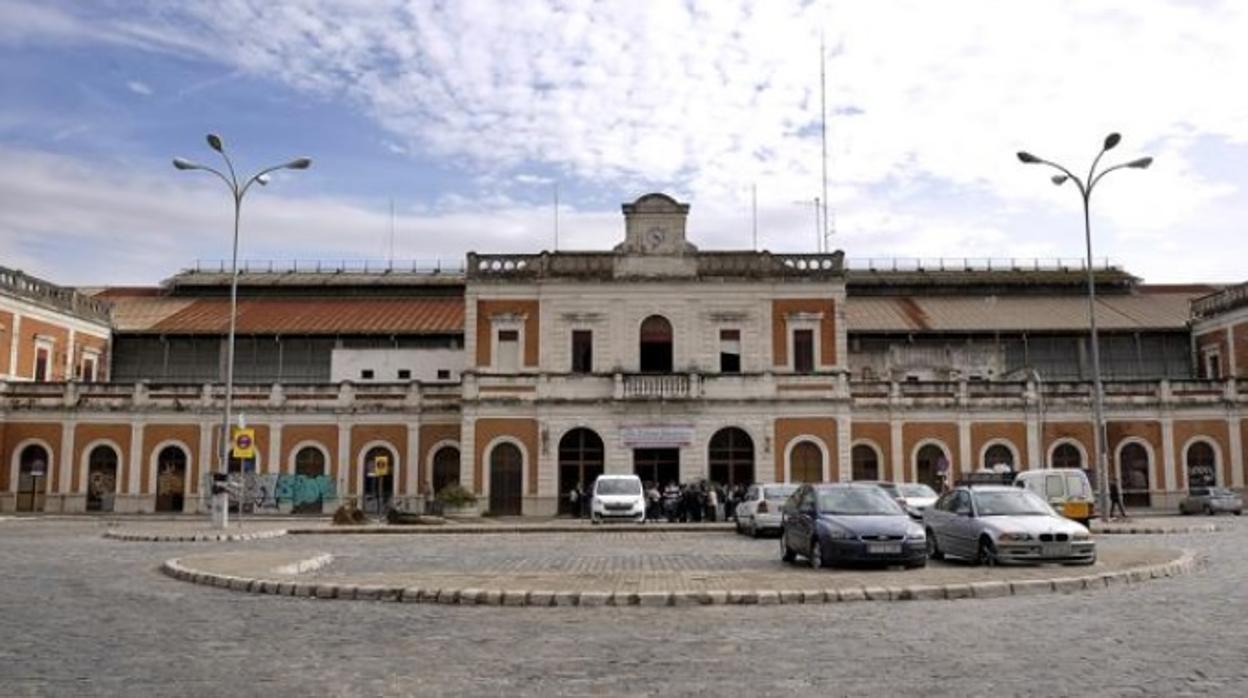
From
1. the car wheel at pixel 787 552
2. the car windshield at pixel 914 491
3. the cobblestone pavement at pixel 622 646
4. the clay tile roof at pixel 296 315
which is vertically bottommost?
the cobblestone pavement at pixel 622 646

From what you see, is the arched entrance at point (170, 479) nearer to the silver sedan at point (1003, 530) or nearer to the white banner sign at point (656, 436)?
the white banner sign at point (656, 436)

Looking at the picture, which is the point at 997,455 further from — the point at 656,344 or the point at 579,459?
the point at 579,459

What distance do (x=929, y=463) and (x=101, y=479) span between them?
3686cm

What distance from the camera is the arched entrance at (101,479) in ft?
158

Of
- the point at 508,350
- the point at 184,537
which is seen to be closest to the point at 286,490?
the point at 508,350

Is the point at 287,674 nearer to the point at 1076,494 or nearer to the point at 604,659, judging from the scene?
the point at 604,659

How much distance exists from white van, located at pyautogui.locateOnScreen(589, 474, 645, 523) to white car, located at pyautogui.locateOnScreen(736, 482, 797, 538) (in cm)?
591

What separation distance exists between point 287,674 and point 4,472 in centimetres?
4557

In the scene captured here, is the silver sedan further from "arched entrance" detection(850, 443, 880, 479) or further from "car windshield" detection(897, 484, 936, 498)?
"arched entrance" detection(850, 443, 880, 479)

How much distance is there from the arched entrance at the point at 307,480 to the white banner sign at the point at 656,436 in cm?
1397

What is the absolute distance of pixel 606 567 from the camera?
1956cm

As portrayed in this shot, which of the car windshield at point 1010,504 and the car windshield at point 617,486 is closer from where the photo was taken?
the car windshield at point 1010,504

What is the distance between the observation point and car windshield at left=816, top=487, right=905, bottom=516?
1918 centimetres

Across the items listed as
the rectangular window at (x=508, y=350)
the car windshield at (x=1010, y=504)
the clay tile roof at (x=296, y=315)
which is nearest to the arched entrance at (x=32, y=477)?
the clay tile roof at (x=296, y=315)
